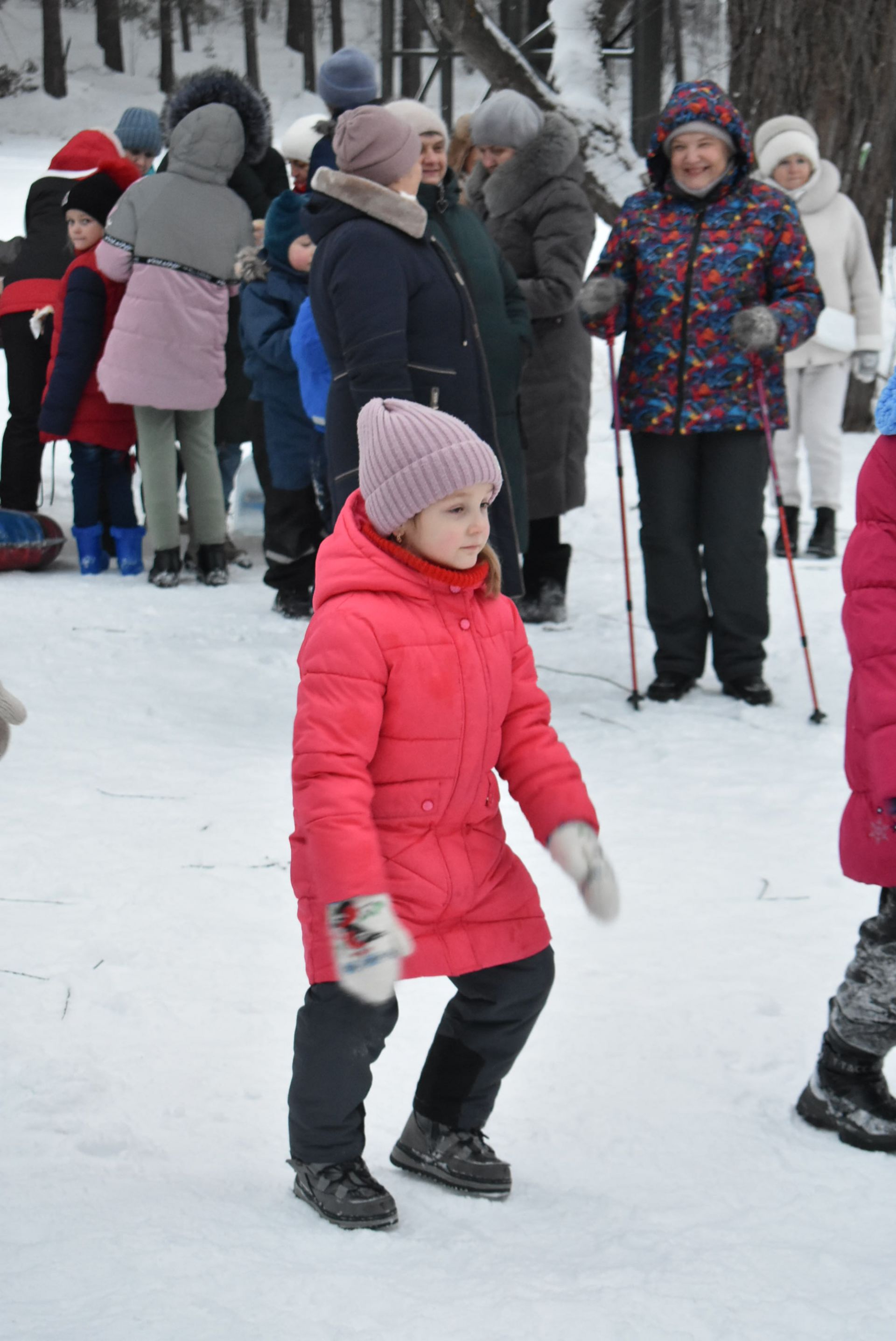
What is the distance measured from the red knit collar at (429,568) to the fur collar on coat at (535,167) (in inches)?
160

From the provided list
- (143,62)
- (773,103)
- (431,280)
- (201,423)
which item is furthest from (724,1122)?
(143,62)

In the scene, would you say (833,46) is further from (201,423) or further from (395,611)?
(395,611)

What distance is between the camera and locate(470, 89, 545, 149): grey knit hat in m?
5.95

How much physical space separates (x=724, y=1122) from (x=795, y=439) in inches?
226

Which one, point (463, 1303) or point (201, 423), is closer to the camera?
point (463, 1303)

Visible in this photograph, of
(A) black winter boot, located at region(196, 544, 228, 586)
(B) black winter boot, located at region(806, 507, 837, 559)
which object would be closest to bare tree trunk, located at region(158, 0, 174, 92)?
(A) black winter boot, located at region(196, 544, 228, 586)

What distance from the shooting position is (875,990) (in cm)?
265

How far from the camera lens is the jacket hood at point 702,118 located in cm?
510

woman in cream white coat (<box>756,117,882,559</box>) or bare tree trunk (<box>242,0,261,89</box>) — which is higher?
bare tree trunk (<box>242,0,261,89</box>)

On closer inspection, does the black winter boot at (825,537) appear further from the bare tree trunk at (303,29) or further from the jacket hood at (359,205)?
the bare tree trunk at (303,29)

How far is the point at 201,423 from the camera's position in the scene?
23.4 feet

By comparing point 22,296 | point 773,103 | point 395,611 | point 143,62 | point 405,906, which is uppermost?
point 143,62

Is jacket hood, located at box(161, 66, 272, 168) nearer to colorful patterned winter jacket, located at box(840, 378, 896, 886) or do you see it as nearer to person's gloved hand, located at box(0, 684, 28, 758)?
colorful patterned winter jacket, located at box(840, 378, 896, 886)

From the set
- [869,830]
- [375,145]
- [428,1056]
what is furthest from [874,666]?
[375,145]
